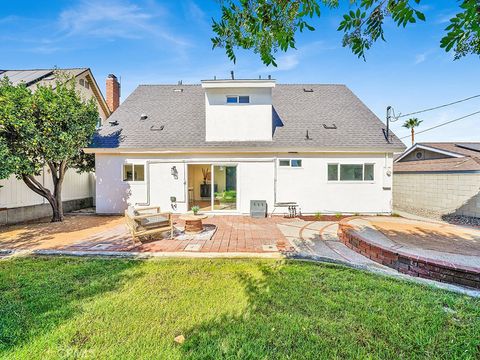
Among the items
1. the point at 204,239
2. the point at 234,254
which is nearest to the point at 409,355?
the point at 234,254

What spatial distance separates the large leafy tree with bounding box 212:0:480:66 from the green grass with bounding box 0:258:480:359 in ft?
12.1

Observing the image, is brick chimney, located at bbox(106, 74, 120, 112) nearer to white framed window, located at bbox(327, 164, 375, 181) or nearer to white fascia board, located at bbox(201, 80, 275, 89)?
white fascia board, located at bbox(201, 80, 275, 89)

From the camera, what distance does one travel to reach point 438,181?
11430 mm

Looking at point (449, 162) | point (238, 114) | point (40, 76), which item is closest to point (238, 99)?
point (238, 114)

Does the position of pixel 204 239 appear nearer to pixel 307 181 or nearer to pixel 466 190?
pixel 307 181

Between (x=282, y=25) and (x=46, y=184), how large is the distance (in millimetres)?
12283

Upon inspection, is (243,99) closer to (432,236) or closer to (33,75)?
(432,236)

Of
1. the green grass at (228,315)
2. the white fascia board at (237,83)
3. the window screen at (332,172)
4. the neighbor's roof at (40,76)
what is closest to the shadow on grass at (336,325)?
the green grass at (228,315)

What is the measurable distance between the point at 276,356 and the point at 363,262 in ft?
12.0

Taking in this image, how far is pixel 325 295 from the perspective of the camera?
3.80 m

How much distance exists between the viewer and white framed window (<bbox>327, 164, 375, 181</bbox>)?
11.1 meters

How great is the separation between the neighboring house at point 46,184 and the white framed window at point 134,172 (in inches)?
129

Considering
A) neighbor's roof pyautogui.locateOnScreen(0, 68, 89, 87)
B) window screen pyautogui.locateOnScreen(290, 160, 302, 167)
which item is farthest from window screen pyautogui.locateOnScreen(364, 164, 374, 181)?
neighbor's roof pyautogui.locateOnScreen(0, 68, 89, 87)

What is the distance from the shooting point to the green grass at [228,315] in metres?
2.64
